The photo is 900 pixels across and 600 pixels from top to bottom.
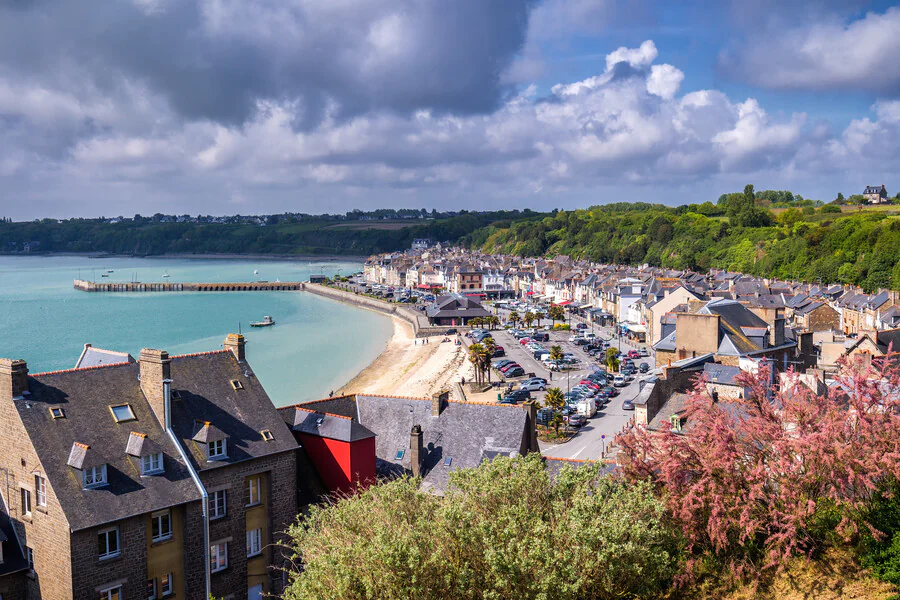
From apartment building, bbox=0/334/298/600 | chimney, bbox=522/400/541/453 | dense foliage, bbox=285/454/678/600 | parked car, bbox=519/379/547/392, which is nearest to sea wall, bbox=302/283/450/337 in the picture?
parked car, bbox=519/379/547/392

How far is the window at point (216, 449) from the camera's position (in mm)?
16609

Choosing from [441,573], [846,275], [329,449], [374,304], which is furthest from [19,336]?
[846,275]

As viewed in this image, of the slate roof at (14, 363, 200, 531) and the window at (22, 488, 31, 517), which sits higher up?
the slate roof at (14, 363, 200, 531)

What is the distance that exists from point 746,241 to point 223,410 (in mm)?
115704

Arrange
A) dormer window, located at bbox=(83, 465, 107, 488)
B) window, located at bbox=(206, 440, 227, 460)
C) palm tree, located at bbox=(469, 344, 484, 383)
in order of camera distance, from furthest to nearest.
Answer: palm tree, located at bbox=(469, 344, 484, 383)
window, located at bbox=(206, 440, 227, 460)
dormer window, located at bbox=(83, 465, 107, 488)

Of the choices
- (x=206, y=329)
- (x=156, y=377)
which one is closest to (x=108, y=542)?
(x=156, y=377)

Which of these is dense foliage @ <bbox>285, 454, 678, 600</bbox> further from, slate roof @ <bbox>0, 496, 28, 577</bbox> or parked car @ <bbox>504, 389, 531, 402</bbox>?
parked car @ <bbox>504, 389, 531, 402</bbox>

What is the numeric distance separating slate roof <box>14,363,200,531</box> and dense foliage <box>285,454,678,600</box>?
4213 mm

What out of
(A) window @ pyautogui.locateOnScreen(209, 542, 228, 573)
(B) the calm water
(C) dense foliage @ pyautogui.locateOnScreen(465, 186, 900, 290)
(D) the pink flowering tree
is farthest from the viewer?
(C) dense foliage @ pyautogui.locateOnScreen(465, 186, 900, 290)

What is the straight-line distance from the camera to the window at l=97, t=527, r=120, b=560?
14.4 meters

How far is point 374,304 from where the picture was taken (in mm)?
102188

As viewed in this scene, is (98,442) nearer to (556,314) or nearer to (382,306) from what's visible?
(556,314)

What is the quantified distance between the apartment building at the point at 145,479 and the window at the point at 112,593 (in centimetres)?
2

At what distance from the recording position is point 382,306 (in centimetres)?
9938
